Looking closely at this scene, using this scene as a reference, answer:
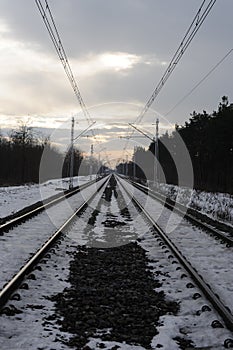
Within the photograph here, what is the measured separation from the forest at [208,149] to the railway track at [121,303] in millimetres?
32298

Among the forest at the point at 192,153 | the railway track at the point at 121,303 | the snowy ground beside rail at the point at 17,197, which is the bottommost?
the snowy ground beside rail at the point at 17,197

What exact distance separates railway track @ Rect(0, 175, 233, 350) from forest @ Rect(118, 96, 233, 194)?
32.3 m

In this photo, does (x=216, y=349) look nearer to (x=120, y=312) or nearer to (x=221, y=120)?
(x=120, y=312)

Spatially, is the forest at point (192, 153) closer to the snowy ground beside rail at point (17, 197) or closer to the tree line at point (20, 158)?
the tree line at point (20, 158)

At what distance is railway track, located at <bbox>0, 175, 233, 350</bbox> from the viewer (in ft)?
16.3

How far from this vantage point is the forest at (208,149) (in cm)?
4819

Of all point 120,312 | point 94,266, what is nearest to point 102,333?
point 120,312

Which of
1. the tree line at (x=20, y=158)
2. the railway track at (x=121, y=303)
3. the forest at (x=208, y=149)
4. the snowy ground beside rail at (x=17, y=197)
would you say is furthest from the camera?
the tree line at (x=20, y=158)

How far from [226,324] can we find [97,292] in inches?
89.0

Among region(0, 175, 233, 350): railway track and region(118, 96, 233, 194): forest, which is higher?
region(118, 96, 233, 194): forest

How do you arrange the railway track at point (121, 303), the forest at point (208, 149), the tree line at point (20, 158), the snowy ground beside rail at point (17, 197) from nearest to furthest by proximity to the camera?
1. the railway track at point (121, 303)
2. the snowy ground beside rail at point (17, 197)
3. the forest at point (208, 149)
4. the tree line at point (20, 158)

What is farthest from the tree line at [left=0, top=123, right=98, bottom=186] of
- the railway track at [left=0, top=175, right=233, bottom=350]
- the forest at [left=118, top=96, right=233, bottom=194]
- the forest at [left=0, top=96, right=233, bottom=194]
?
the railway track at [left=0, top=175, right=233, bottom=350]

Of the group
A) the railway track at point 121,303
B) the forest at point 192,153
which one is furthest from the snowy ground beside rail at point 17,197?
the forest at point 192,153

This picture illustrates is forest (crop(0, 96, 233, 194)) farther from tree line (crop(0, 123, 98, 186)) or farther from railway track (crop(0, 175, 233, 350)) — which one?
railway track (crop(0, 175, 233, 350))
